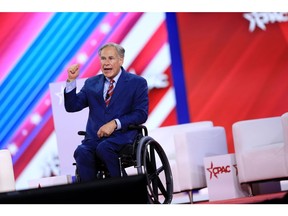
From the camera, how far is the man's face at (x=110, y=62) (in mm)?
4562

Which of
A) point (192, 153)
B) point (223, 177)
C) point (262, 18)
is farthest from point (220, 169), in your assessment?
point (262, 18)

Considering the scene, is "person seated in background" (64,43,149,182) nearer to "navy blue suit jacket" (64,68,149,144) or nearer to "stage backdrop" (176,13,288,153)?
"navy blue suit jacket" (64,68,149,144)

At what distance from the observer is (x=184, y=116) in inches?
314

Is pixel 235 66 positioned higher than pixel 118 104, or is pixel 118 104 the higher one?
pixel 235 66

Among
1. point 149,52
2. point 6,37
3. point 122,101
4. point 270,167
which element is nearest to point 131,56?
point 149,52

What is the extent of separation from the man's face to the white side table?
1769 millimetres

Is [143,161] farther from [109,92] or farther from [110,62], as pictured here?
[110,62]

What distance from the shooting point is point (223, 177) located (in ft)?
19.7

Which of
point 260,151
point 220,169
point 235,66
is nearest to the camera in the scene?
point 260,151

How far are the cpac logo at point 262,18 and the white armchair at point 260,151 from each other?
2.14m

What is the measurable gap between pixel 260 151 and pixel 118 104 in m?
1.61

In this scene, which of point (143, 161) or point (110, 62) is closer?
point (143, 161)
